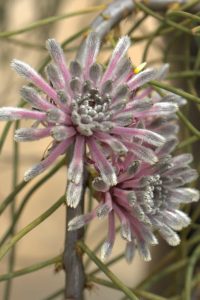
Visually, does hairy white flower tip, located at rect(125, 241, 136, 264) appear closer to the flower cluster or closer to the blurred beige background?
the flower cluster

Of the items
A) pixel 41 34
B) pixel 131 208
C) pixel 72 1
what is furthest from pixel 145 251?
pixel 72 1

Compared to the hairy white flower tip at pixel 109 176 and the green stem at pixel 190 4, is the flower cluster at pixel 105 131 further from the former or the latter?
the green stem at pixel 190 4

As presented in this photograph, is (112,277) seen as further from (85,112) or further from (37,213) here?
(37,213)

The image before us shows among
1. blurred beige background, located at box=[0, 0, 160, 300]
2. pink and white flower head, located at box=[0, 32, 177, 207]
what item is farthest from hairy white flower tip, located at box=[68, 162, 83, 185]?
blurred beige background, located at box=[0, 0, 160, 300]

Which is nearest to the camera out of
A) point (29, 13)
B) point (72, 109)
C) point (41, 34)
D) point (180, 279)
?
point (72, 109)

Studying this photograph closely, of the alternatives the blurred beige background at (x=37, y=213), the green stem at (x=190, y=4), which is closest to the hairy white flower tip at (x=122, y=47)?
the green stem at (x=190, y=4)

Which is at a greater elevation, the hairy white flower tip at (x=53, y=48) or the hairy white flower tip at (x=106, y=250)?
the hairy white flower tip at (x=53, y=48)

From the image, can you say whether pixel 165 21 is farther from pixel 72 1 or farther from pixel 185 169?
pixel 72 1

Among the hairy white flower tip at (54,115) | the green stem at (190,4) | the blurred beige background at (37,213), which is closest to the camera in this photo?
the hairy white flower tip at (54,115)
